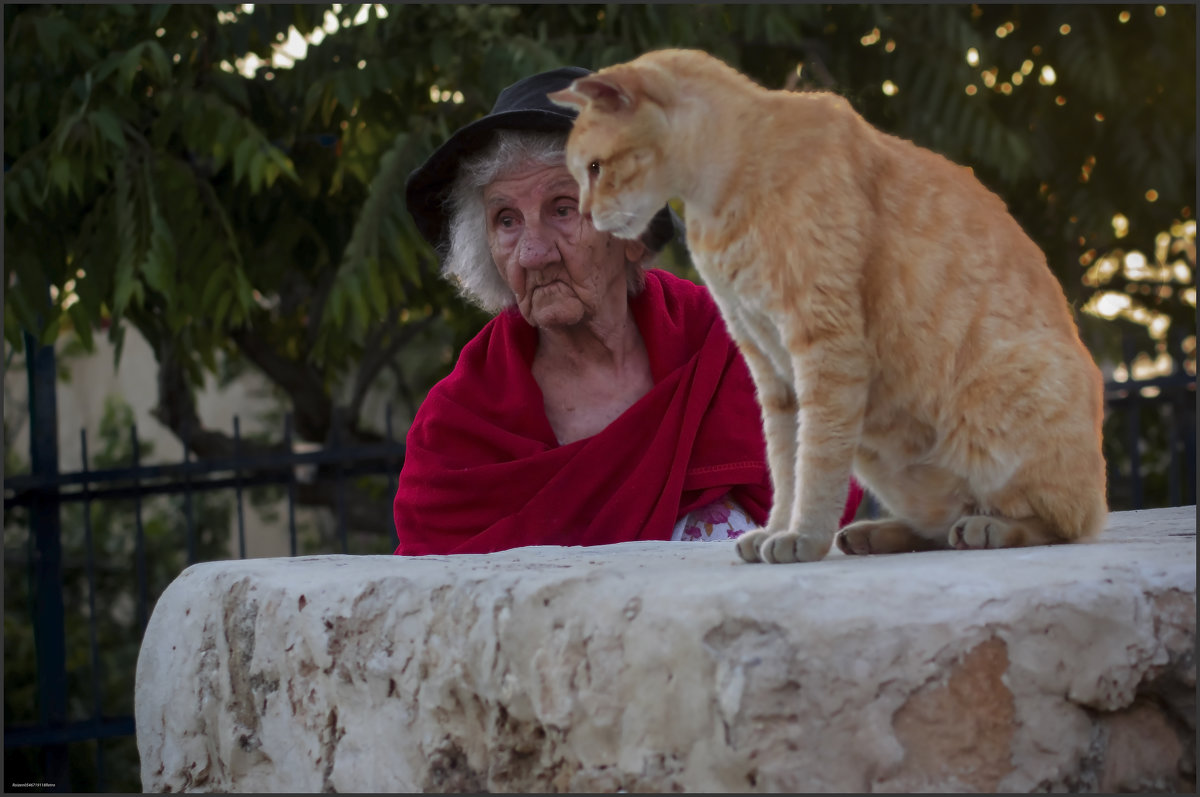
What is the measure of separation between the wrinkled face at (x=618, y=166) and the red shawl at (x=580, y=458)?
1283 mm

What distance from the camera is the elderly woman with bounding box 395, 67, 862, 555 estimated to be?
3365 mm

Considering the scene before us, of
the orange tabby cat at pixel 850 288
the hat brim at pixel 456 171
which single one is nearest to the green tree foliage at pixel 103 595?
the hat brim at pixel 456 171

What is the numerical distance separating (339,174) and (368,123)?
0.26 m

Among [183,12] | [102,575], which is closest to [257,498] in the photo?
[102,575]

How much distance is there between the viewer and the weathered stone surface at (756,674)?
1.73 m

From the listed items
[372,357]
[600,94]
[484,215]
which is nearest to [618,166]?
[600,94]

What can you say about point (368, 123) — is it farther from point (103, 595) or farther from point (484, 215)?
point (103, 595)

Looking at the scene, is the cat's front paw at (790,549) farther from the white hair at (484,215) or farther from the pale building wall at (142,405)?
the pale building wall at (142,405)

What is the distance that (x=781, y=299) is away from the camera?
2.18m

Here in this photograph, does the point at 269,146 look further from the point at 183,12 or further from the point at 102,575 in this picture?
the point at 102,575

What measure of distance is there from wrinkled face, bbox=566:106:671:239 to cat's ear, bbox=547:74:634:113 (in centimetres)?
2

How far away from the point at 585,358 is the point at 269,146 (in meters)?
1.66

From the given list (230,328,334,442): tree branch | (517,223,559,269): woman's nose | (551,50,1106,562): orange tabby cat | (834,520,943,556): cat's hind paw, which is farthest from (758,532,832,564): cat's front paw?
(230,328,334,442): tree branch

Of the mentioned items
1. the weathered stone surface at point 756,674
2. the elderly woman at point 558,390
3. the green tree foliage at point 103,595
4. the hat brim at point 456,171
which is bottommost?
the green tree foliage at point 103,595
